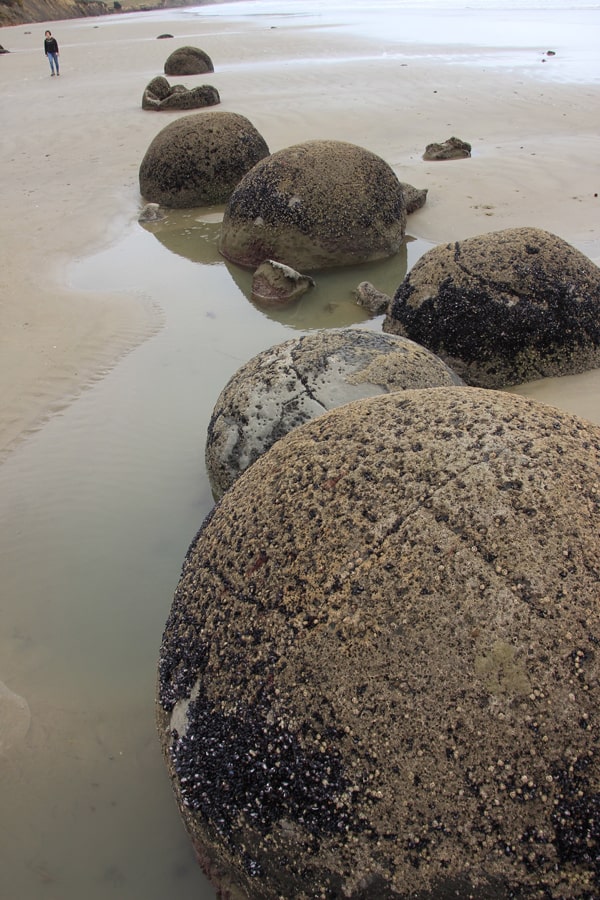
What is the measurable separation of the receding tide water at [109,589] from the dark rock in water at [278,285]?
12cm

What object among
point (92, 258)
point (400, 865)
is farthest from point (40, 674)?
A: point (92, 258)

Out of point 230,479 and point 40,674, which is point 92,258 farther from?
point 40,674

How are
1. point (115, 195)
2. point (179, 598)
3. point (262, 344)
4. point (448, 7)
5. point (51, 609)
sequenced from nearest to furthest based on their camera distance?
1. point (179, 598)
2. point (51, 609)
3. point (262, 344)
4. point (115, 195)
5. point (448, 7)

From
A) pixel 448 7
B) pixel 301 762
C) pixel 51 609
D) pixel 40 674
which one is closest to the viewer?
pixel 301 762

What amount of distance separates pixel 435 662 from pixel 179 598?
93 centimetres

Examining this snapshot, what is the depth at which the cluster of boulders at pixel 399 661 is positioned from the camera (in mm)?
1625

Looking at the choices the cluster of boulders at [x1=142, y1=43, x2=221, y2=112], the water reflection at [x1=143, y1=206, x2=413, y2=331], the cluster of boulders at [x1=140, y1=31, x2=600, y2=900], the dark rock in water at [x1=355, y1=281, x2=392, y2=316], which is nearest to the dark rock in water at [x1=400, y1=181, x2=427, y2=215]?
the water reflection at [x1=143, y1=206, x2=413, y2=331]

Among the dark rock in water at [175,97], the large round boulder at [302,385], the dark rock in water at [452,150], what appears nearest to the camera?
the large round boulder at [302,385]

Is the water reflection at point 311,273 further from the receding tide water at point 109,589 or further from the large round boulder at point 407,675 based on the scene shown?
the large round boulder at point 407,675

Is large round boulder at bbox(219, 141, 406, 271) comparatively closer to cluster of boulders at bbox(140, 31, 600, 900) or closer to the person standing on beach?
cluster of boulders at bbox(140, 31, 600, 900)

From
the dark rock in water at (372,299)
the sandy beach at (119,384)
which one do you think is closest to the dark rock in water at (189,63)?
the sandy beach at (119,384)

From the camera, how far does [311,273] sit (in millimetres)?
6969

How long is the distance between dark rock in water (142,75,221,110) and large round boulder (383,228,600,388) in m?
11.9

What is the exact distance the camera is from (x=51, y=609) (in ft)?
11.1
